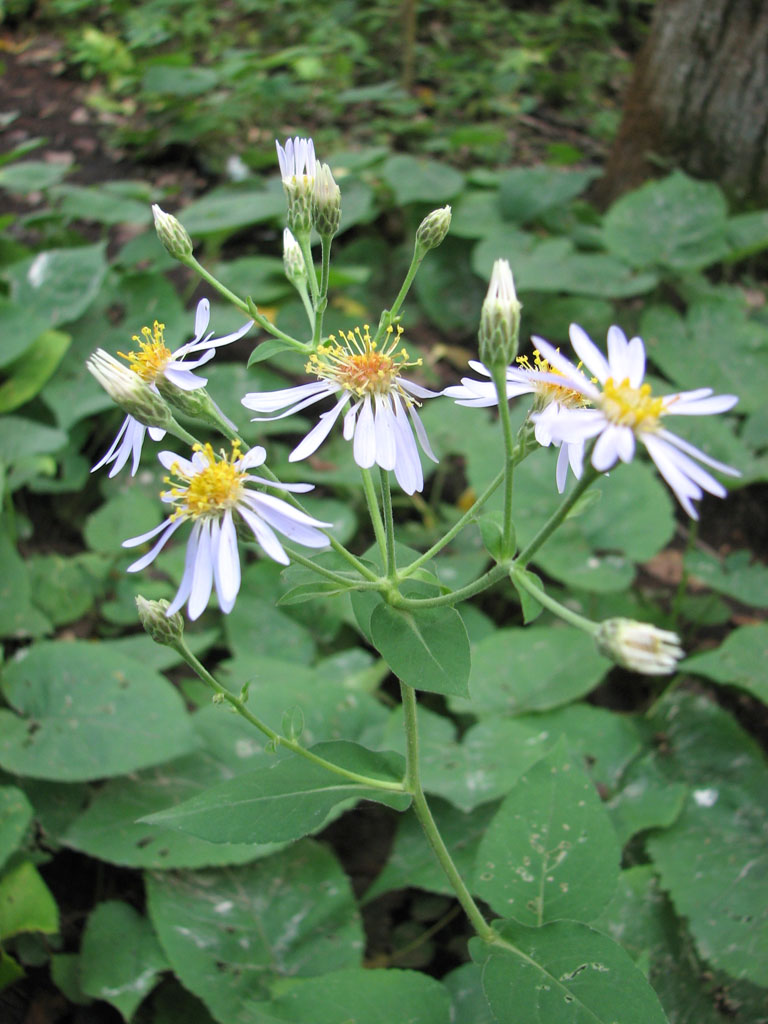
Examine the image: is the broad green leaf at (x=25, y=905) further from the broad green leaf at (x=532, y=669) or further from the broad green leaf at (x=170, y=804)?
the broad green leaf at (x=532, y=669)

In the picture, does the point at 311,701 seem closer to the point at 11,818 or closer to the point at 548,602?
the point at 11,818

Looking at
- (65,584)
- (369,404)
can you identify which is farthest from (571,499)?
(65,584)

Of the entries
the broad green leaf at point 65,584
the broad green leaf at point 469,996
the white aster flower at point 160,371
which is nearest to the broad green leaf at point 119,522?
the broad green leaf at point 65,584

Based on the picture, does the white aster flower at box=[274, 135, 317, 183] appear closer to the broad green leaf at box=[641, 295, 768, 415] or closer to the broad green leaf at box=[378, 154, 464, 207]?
the broad green leaf at box=[641, 295, 768, 415]

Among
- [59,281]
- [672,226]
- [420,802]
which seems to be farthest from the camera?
[672,226]

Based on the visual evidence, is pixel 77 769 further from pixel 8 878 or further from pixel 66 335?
pixel 66 335

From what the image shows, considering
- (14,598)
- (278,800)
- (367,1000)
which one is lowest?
(14,598)

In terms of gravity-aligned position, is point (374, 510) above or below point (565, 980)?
above
